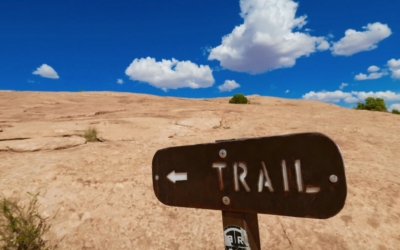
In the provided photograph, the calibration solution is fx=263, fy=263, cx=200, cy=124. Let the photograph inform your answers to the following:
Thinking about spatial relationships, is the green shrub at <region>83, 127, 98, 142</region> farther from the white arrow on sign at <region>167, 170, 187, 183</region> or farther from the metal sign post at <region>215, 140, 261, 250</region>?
the metal sign post at <region>215, 140, 261, 250</region>

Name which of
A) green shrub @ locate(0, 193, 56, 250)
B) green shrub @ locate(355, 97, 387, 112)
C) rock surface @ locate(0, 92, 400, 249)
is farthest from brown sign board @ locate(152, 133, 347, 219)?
green shrub @ locate(355, 97, 387, 112)

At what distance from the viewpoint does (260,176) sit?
52.8 inches

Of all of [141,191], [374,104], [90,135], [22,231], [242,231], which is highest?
[374,104]

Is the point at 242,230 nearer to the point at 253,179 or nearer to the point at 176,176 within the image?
the point at 253,179

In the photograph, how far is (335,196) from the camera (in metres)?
1.16

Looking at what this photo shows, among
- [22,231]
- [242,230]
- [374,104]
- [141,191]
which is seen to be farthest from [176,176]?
[374,104]

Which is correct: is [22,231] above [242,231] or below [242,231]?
below

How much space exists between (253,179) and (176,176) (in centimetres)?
50

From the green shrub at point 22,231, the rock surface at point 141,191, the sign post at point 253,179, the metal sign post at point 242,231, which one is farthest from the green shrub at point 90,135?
the metal sign post at point 242,231

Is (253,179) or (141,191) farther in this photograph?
(141,191)

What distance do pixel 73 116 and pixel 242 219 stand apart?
38.0 ft

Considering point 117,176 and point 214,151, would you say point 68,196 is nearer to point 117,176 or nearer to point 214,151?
point 117,176

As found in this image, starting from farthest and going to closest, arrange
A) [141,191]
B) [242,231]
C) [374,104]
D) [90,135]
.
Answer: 1. [374,104]
2. [90,135]
3. [141,191]
4. [242,231]

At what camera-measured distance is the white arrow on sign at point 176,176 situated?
63.0 inches
